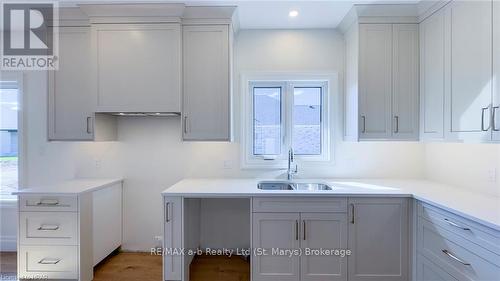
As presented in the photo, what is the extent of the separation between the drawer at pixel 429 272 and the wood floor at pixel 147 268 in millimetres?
1486

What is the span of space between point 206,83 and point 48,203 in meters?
1.76

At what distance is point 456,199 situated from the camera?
78.3 inches

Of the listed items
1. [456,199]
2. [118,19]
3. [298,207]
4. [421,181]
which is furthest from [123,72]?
[421,181]

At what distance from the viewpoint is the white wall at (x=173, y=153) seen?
2957mm

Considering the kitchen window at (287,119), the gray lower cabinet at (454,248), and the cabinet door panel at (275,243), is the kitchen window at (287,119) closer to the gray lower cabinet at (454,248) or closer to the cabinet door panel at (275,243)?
the cabinet door panel at (275,243)

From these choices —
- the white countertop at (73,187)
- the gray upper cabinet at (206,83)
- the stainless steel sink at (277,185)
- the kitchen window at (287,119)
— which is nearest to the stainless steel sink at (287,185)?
the stainless steel sink at (277,185)

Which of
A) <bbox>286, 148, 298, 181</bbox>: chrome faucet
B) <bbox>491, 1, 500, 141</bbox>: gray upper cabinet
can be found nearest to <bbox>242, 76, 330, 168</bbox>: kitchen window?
<bbox>286, 148, 298, 181</bbox>: chrome faucet

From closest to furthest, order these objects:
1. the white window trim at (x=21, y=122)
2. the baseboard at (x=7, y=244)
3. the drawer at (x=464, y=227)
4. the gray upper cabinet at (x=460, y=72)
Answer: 1. the drawer at (x=464, y=227)
2. the gray upper cabinet at (x=460, y=72)
3. the white window trim at (x=21, y=122)
4. the baseboard at (x=7, y=244)

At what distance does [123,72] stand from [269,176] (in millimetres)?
1840

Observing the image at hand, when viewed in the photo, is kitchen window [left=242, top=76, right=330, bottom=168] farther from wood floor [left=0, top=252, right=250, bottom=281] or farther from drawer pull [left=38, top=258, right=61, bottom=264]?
drawer pull [left=38, top=258, right=61, bottom=264]

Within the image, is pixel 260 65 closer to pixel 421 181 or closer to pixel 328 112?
pixel 328 112

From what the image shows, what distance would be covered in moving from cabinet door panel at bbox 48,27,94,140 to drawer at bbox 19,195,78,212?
606mm

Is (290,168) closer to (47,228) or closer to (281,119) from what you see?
(281,119)
